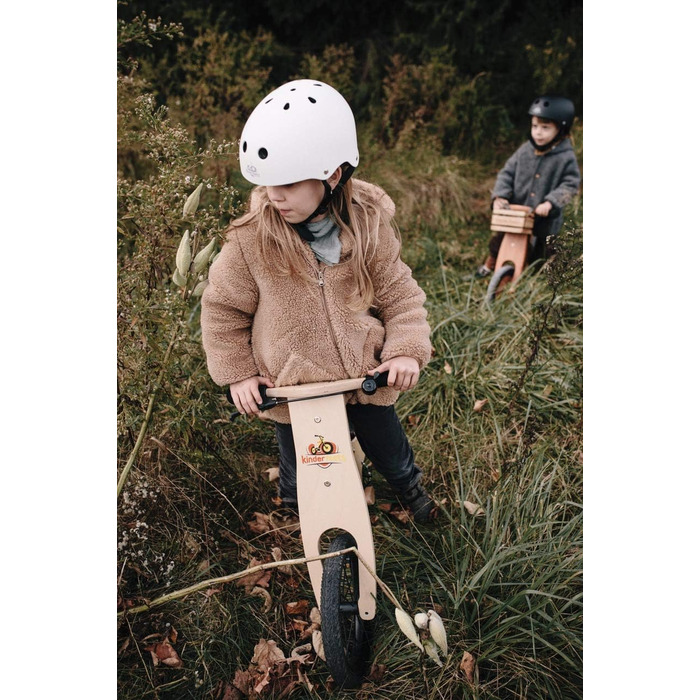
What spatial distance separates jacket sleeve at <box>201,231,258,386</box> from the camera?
6.59 feet

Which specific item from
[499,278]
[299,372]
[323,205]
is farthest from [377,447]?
[499,278]

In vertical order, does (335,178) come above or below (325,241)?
above

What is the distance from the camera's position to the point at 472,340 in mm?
3480

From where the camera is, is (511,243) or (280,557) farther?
(511,243)

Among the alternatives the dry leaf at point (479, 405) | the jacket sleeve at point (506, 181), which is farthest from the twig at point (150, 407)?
the jacket sleeve at point (506, 181)

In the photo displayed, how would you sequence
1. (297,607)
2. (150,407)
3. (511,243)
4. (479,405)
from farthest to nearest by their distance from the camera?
1. (511,243)
2. (479,405)
3. (297,607)
4. (150,407)

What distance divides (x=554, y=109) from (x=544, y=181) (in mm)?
492

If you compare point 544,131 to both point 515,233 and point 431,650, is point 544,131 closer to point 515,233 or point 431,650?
point 515,233

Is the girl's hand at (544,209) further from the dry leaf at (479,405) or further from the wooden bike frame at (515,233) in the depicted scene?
the dry leaf at (479,405)

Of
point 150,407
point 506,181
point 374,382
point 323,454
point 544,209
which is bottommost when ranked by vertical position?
point 323,454

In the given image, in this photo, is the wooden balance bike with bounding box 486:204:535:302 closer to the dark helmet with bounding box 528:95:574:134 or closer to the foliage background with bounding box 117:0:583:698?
the foliage background with bounding box 117:0:583:698

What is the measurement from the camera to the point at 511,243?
4293 mm

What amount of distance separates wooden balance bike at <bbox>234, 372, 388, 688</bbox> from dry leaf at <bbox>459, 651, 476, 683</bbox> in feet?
1.13

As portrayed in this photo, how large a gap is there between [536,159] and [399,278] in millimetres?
2855
